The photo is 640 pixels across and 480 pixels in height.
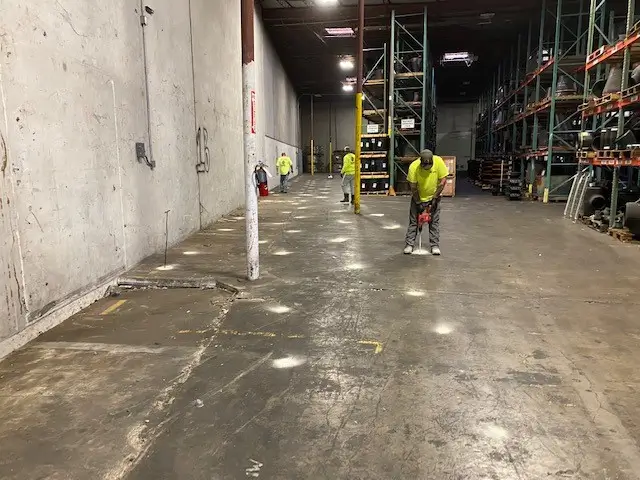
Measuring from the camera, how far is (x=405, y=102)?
1916 cm

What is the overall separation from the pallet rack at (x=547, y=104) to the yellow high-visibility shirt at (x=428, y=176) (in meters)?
9.99

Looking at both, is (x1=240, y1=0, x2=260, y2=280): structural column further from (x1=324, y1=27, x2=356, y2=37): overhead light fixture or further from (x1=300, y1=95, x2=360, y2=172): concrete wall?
(x1=300, y1=95, x2=360, y2=172): concrete wall

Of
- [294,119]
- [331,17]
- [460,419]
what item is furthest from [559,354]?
[294,119]

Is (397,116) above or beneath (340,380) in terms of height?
above

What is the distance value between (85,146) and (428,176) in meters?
5.02

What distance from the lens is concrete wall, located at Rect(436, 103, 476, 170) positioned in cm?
4238

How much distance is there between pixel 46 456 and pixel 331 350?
87.0 inches

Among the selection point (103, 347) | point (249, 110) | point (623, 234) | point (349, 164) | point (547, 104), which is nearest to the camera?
point (103, 347)

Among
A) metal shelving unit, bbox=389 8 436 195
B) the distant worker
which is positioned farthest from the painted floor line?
metal shelving unit, bbox=389 8 436 195

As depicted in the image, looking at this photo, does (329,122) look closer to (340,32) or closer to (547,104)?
(340,32)

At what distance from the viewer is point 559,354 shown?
4.00 meters

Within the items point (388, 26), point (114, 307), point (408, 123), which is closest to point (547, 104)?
point (408, 123)

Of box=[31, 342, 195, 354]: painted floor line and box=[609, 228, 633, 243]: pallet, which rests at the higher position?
box=[609, 228, 633, 243]: pallet

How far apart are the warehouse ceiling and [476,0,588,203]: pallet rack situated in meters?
1.17
